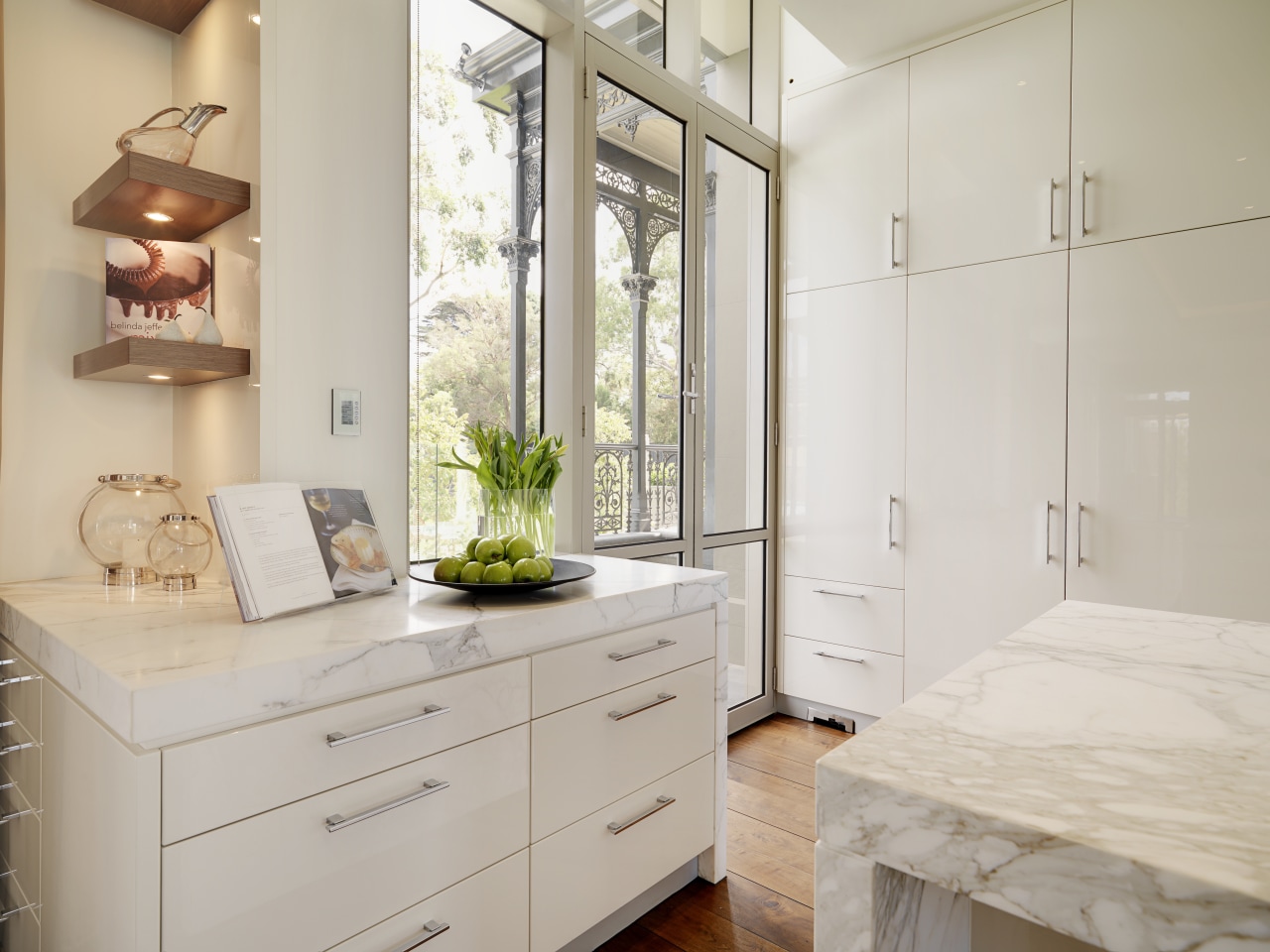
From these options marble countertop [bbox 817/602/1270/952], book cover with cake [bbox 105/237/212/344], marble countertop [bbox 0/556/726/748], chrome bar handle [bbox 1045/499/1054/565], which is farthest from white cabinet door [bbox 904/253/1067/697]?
book cover with cake [bbox 105/237/212/344]

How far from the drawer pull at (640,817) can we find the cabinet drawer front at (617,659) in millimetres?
296

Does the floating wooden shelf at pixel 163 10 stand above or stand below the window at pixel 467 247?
above

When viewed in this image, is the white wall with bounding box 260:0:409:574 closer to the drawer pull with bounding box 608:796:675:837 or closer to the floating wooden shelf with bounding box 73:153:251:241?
the floating wooden shelf with bounding box 73:153:251:241

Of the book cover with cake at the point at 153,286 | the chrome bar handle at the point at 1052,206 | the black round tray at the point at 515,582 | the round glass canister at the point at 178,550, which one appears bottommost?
the black round tray at the point at 515,582

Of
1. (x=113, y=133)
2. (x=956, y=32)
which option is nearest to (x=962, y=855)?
(x=113, y=133)

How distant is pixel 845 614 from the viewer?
2971mm

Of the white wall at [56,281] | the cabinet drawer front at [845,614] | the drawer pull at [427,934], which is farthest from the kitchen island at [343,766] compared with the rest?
the cabinet drawer front at [845,614]

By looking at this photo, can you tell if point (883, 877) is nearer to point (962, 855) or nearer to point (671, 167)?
point (962, 855)

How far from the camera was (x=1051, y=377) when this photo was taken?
248 centimetres

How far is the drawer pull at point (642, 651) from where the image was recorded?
1615 millimetres

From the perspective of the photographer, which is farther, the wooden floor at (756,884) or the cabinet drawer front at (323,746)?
the wooden floor at (756,884)

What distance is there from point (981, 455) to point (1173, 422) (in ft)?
1.82

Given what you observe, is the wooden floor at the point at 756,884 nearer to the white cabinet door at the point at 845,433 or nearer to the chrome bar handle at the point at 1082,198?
the white cabinet door at the point at 845,433

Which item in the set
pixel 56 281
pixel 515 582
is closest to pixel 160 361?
pixel 56 281
